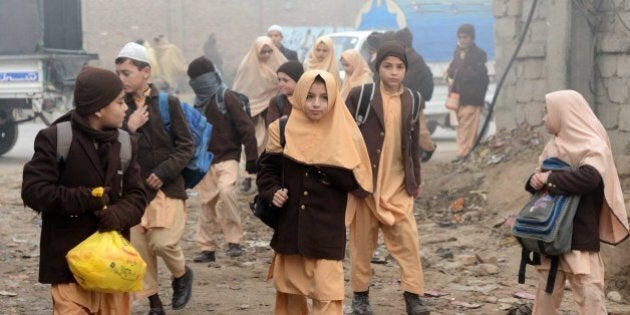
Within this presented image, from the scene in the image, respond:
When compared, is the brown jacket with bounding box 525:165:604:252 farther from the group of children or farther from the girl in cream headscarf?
the girl in cream headscarf

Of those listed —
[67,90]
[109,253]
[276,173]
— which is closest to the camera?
[109,253]

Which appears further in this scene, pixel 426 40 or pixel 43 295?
pixel 426 40

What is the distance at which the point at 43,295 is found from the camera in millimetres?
7797

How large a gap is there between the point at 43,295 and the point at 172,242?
1399 millimetres

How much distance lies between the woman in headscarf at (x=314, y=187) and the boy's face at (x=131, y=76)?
3.79ft

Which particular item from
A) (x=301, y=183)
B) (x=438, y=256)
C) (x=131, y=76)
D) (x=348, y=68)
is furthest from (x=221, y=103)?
(x=348, y=68)

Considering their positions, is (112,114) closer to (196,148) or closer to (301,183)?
(301,183)

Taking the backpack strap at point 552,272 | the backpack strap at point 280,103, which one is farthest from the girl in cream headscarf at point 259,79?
the backpack strap at point 552,272

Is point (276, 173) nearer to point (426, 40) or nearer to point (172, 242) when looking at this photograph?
point (172, 242)

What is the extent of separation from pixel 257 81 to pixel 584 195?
22.7 feet

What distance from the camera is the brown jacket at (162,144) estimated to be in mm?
6750

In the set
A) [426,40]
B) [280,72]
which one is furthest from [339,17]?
[280,72]

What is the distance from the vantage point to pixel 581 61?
1112 cm

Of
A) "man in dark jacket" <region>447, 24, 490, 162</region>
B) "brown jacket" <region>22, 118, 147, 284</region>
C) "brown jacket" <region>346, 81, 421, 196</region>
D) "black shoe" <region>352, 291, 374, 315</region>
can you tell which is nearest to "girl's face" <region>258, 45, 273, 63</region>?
"man in dark jacket" <region>447, 24, 490, 162</region>
